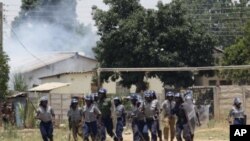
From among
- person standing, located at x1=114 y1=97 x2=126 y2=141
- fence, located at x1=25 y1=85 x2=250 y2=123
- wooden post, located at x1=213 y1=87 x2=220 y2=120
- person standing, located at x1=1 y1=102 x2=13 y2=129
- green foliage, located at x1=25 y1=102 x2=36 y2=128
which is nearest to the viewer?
person standing, located at x1=114 y1=97 x2=126 y2=141

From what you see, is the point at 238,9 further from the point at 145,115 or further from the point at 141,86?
the point at 145,115

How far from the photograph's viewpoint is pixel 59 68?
55375mm

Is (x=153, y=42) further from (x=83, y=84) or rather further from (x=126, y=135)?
(x=126, y=135)

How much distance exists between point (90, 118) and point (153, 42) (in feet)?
57.5

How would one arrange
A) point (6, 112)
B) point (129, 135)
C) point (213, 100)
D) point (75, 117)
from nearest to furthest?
1. point (75, 117)
2. point (129, 135)
3. point (213, 100)
4. point (6, 112)

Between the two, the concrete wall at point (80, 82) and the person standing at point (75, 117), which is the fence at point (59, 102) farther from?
the person standing at point (75, 117)

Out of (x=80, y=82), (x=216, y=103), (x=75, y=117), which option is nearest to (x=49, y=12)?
(x=80, y=82)

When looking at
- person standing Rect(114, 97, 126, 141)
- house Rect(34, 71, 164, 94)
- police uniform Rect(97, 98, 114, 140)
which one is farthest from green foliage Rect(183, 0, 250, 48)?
person standing Rect(114, 97, 126, 141)

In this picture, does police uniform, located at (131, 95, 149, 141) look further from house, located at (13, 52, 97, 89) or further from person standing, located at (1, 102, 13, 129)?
house, located at (13, 52, 97, 89)

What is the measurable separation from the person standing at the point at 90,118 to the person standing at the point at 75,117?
1.46 meters

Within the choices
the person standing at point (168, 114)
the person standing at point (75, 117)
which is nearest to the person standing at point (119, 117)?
the person standing at point (168, 114)

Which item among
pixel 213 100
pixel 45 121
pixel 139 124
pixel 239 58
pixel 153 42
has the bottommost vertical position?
pixel 139 124

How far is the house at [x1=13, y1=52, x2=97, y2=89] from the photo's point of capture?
54.7 meters

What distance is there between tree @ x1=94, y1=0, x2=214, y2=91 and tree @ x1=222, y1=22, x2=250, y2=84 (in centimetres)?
286
